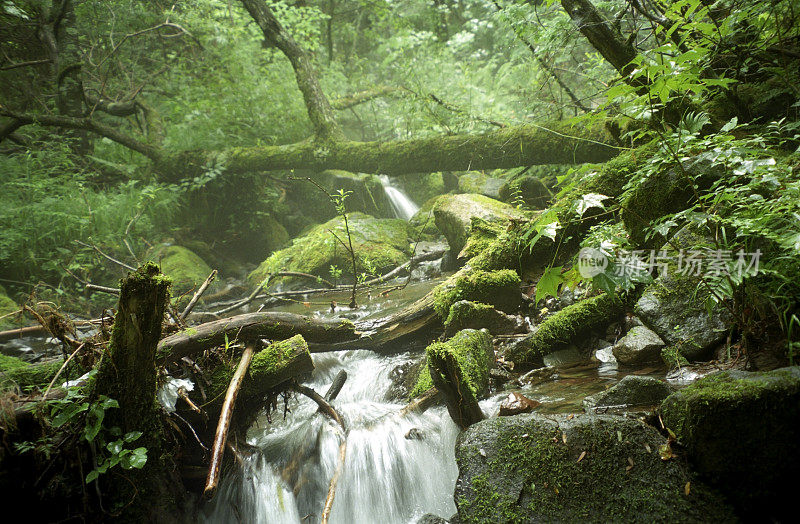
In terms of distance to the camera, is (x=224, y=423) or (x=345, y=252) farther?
(x=345, y=252)

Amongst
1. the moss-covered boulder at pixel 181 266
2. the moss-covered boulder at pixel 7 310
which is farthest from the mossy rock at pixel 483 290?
the moss-covered boulder at pixel 7 310

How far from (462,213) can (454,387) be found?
4730mm

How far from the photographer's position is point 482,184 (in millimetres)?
10984

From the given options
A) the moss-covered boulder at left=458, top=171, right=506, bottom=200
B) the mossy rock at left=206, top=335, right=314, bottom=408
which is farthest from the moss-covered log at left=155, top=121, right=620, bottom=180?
the mossy rock at left=206, top=335, right=314, bottom=408

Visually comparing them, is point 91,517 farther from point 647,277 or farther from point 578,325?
point 578,325

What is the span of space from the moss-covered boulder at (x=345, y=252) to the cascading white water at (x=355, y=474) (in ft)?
15.6

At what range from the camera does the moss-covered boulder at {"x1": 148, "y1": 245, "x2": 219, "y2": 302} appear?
26.7ft

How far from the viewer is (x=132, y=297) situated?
191 cm

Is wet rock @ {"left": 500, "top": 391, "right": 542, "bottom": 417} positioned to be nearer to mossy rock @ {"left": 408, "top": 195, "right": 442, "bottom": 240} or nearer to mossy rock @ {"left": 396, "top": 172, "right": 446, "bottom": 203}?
mossy rock @ {"left": 408, "top": 195, "right": 442, "bottom": 240}

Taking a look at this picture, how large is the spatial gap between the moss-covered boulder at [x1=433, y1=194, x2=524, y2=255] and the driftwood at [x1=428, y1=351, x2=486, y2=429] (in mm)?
4167

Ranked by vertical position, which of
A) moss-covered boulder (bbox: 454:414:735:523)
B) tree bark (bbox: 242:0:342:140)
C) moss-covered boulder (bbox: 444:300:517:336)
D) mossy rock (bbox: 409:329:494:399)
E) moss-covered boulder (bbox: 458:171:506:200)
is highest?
tree bark (bbox: 242:0:342:140)

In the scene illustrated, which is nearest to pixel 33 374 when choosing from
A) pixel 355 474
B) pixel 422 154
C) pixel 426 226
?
pixel 355 474

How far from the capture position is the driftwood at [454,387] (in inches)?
100

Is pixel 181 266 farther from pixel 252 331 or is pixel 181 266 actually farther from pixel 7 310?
pixel 252 331
